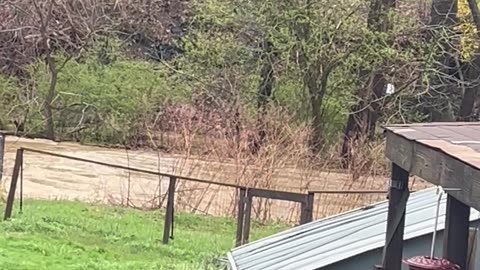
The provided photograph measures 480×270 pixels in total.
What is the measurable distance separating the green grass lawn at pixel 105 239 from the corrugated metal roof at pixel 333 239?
0.93 meters

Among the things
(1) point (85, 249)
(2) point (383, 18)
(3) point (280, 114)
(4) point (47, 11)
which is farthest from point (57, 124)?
(1) point (85, 249)

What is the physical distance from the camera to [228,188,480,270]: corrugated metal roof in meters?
4.65

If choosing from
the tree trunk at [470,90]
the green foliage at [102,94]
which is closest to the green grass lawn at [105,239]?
the green foliage at [102,94]

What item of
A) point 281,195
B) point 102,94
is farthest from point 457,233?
point 102,94

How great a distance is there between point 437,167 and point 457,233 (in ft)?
1.89

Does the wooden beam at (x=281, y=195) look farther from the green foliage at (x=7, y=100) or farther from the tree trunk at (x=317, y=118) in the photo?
the green foliage at (x=7, y=100)

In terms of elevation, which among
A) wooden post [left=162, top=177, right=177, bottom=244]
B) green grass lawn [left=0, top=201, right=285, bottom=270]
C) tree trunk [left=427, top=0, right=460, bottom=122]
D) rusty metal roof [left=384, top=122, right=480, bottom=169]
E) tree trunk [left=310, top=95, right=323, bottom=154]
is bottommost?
green grass lawn [left=0, top=201, right=285, bottom=270]

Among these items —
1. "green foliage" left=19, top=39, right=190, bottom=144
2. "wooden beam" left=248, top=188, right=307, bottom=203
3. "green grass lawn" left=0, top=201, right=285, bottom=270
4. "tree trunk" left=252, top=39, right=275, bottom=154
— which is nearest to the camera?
"green grass lawn" left=0, top=201, right=285, bottom=270

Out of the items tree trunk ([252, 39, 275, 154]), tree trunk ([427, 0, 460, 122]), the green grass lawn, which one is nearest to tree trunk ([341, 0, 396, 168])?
tree trunk ([427, 0, 460, 122])

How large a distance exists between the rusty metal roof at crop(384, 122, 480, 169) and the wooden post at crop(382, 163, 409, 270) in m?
0.22

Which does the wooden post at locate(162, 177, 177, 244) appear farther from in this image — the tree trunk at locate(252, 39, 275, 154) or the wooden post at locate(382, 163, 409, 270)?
the tree trunk at locate(252, 39, 275, 154)

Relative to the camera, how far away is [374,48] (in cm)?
1579

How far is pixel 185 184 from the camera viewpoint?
444 inches

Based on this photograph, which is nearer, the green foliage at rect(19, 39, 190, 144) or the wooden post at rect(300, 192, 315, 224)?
the wooden post at rect(300, 192, 315, 224)
